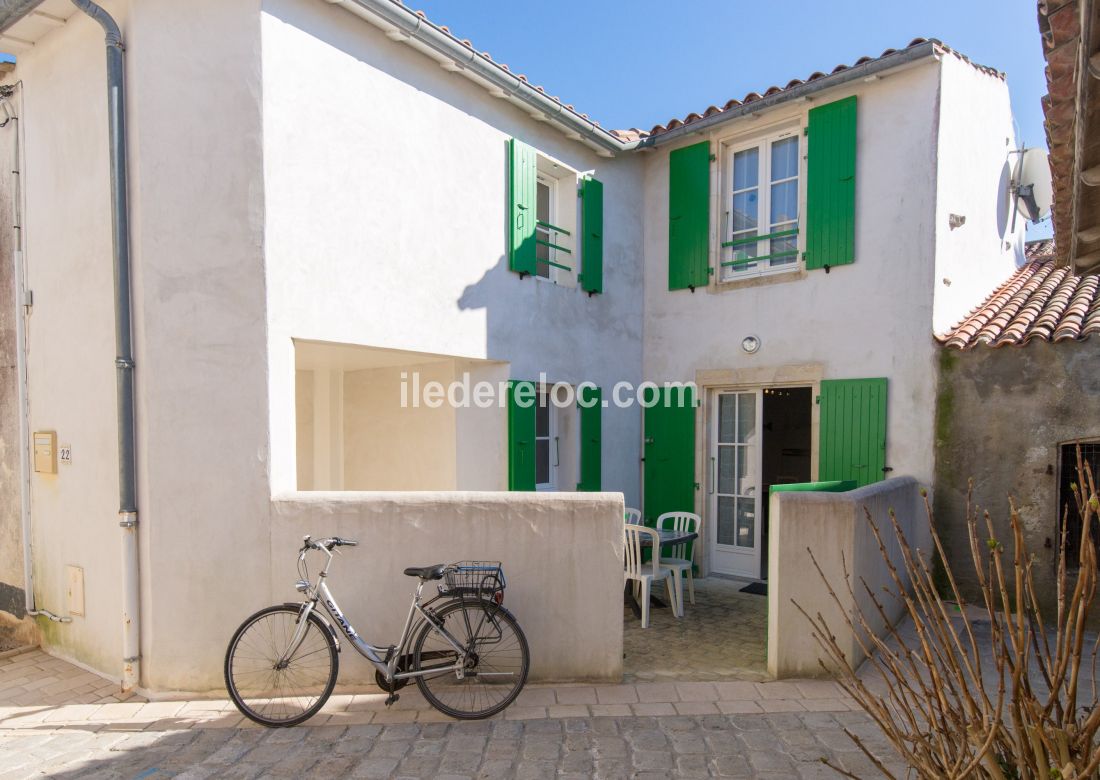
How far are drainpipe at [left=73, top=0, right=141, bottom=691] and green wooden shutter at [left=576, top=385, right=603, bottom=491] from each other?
467 centimetres

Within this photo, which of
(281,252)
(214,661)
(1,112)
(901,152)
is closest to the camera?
(214,661)

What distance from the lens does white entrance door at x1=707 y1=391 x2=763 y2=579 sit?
786 cm

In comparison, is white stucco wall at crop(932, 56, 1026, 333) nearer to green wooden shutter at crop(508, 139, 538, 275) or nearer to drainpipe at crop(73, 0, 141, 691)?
green wooden shutter at crop(508, 139, 538, 275)

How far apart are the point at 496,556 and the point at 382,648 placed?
961mm

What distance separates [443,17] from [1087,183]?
5.07 meters

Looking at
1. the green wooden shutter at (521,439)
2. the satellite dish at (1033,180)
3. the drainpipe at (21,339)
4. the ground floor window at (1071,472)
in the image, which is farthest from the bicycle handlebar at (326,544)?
the satellite dish at (1033,180)

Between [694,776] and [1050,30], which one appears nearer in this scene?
[1050,30]

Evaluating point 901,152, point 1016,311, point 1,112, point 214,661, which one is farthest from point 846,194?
point 1,112

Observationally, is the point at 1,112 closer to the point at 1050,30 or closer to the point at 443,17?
the point at 443,17

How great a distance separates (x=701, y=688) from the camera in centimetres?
453

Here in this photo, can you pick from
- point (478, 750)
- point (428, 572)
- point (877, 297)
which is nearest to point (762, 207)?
point (877, 297)

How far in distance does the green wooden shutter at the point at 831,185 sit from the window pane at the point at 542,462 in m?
3.69

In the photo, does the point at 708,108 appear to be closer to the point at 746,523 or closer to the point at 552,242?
the point at 552,242

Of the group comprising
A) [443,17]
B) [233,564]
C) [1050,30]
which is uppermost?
[443,17]
